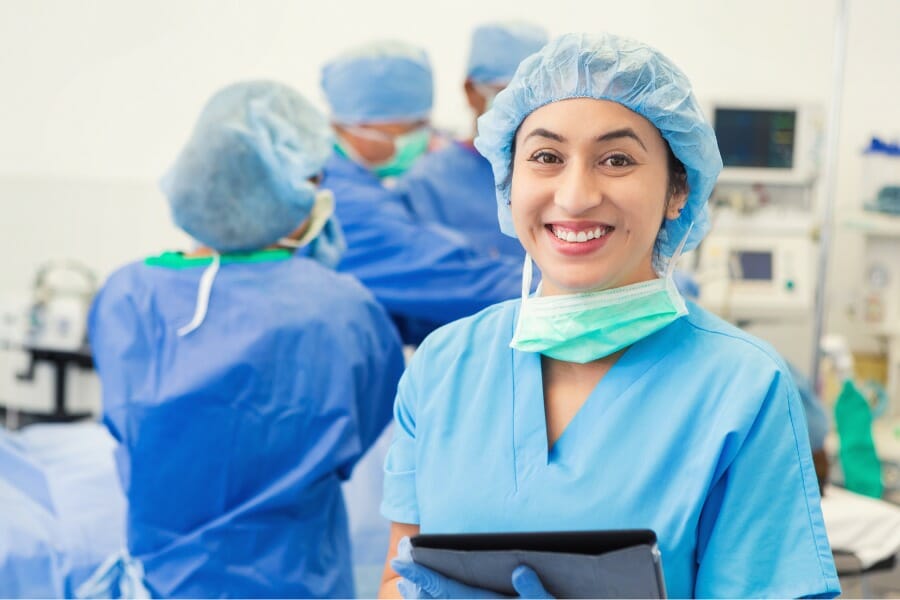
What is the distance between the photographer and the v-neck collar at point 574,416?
1090 millimetres

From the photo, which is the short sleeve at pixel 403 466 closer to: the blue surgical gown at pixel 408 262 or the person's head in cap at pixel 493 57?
the blue surgical gown at pixel 408 262

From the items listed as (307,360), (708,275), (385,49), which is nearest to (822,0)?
(708,275)

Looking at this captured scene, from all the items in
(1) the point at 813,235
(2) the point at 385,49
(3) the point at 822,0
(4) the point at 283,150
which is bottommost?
(1) the point at 813,235

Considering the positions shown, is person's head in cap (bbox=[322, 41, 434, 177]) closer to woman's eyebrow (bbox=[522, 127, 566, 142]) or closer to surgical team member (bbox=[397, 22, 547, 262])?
surgical team member (bbox=[397, 22, 547, 262])

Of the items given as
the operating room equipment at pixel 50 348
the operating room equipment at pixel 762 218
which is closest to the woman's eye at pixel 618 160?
the operating room equipment at pixel 762 218

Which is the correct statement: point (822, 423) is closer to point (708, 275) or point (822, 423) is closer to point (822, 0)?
point (708, 275)

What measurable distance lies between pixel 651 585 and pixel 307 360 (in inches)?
34.5

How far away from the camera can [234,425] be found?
1643 millimetres

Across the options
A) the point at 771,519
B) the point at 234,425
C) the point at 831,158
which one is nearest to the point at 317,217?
the point at 234,425

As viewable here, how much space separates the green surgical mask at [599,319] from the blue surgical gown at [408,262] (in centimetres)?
95

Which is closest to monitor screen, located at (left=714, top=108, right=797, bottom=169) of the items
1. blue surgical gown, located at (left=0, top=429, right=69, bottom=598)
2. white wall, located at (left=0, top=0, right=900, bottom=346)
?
white wall, located at (left=0, top=0, right=900, bottom=346)

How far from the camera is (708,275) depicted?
3.58 metres

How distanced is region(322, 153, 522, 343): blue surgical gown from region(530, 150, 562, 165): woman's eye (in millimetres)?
1000

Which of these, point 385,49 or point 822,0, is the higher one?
point 822,0
